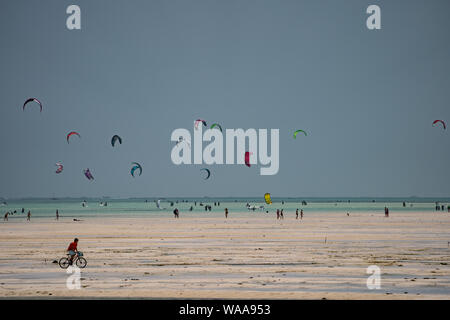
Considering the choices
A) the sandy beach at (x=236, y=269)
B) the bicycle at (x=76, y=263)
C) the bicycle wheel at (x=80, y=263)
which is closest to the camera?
the sandy beach at (x=236, y=269)

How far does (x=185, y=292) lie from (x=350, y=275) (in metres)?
6.30

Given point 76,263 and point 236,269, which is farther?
point 76,263

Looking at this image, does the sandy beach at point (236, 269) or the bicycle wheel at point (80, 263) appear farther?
the bicycle wheel at point (80, 263)

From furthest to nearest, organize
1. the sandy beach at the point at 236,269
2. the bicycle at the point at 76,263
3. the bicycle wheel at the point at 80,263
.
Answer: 1. the bicycle wheel at the point at 80,263
2. the bicycle at the point at 76,263
3. the sandy beach at the point at 236,269

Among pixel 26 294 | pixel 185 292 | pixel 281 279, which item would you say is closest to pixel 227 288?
pixel 185 292

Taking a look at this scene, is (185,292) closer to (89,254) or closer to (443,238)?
(89,254)

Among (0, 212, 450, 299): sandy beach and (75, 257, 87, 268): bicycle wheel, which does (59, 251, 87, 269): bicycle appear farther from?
(0, 212, 450, 299): sandy beach

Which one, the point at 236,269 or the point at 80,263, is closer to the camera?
the point at 236,269

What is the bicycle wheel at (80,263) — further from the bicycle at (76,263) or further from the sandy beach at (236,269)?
the sandy beach at (236,269)

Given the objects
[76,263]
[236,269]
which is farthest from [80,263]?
[236,269]

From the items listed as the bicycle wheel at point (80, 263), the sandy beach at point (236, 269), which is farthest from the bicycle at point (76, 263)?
the sandy beach at point (236, 269)

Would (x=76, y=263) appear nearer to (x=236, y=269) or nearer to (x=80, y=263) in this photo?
(x=80, y=263)
